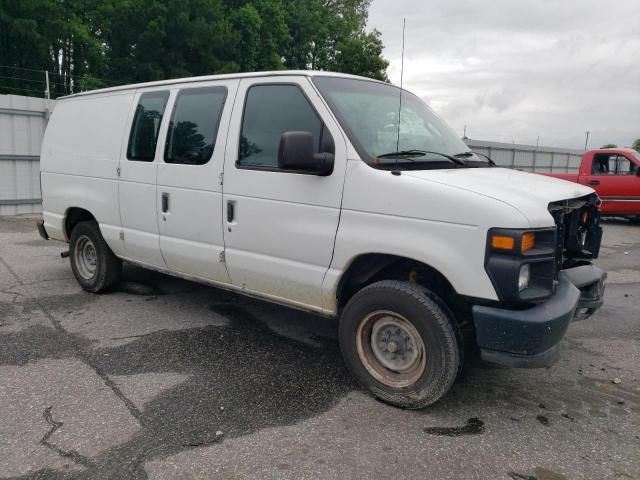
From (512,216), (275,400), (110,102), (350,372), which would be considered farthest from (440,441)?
(110,102)

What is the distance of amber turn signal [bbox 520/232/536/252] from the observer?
291 cm

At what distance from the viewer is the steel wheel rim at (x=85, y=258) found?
5859 mm

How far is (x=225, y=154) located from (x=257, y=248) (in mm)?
794

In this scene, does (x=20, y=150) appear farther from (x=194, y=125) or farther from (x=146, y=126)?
(x=194, y=125)

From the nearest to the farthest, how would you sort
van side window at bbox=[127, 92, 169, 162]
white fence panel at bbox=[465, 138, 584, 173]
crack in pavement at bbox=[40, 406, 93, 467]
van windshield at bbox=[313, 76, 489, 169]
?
1. crack in pavement at bbox=[40, 406, 93, 467]
2. van windshield at bbox=[313, 76, 489, 169]
3. van side window at bbox=[127, 92, 169, 162]
4. white fence panel at bbox=[465, 138, 584, 173]

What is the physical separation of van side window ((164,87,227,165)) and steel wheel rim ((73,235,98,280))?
73.9 inches

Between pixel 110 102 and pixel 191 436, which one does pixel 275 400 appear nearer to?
pixel 191 436

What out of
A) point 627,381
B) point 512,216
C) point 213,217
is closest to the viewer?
point 512,216

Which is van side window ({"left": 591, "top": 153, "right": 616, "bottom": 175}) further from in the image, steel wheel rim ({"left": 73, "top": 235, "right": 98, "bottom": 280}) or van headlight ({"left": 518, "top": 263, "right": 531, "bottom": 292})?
steel wheel rim ({"left": 73, "top": 235, "right": 98, "bottom": 280})

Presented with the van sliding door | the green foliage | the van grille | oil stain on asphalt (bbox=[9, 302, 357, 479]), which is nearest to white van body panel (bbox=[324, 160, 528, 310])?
the van grille

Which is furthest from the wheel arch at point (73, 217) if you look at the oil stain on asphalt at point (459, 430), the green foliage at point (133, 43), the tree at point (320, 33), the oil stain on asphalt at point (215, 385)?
the tree at point (320, 33)

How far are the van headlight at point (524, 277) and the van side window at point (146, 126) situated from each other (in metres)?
3.31

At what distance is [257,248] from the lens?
399cm

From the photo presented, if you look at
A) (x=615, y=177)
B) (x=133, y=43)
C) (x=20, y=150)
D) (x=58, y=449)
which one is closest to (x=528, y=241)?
(x=58, y=449)
